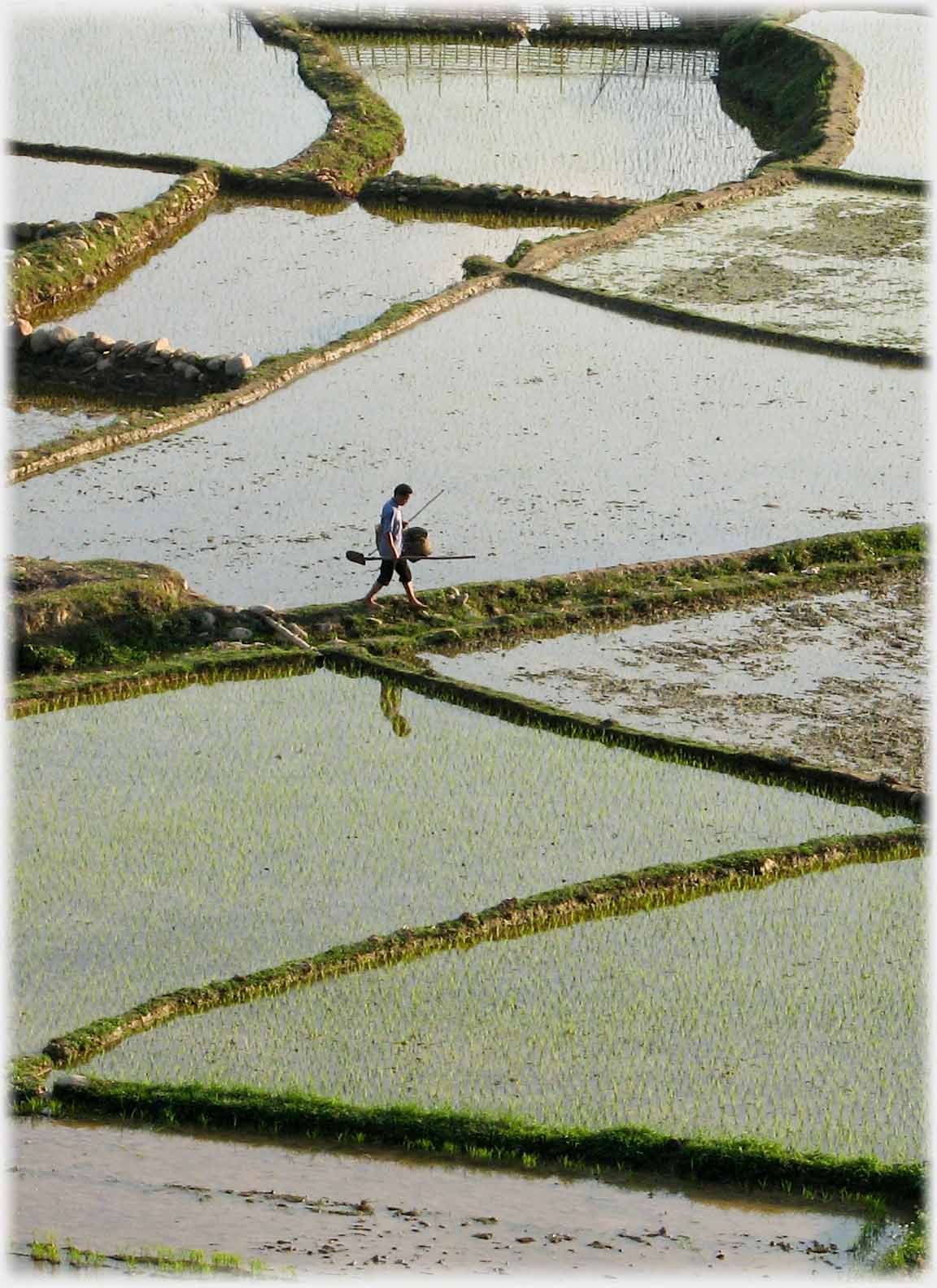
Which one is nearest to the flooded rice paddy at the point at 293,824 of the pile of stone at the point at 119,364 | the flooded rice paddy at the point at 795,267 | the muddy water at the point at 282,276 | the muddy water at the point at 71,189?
the pile of stone at the point at 119,364

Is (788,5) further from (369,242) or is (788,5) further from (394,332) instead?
(394,332)

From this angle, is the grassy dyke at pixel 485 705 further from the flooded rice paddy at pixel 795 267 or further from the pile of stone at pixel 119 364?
the flooded rice paddy at pixel 795 267

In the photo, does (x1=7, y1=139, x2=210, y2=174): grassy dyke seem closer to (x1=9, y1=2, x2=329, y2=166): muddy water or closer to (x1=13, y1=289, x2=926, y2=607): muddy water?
(x1=9, y1=2, x2=329, y2=166): muddy water

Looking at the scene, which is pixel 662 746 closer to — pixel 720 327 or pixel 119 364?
pixel 119 364

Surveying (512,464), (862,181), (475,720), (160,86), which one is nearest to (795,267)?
(862,181)

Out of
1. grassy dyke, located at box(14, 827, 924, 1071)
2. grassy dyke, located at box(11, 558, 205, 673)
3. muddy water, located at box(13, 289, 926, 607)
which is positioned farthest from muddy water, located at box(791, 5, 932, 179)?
grassy dyke, located at box(14, 827, 924, 1071)

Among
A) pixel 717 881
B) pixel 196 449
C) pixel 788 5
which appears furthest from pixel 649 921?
pixel 788 5
